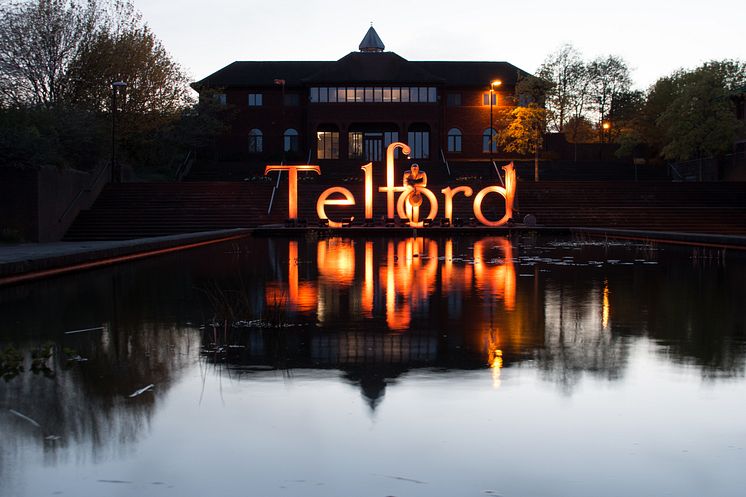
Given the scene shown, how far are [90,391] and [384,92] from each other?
72.2 metres

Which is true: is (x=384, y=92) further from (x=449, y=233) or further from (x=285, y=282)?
(x=285, y=282)

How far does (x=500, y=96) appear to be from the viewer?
80188mm

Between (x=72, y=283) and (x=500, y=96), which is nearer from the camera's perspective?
(x=72, y=283)

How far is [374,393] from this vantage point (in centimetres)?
707

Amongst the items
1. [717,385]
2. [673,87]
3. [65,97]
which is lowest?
[717,385]

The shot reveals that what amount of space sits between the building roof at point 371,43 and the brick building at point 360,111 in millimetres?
3932

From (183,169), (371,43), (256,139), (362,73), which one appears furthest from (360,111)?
(183,169)

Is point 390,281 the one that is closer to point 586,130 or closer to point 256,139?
point 256,139

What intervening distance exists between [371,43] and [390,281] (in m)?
71.6

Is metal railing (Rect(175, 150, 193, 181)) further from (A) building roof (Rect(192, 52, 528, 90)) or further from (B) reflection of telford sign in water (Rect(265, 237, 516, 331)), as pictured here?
(B) reflection of telford sign in water (Rect(265, 237, 516, 331))

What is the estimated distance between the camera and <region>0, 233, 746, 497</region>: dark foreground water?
16.3ft

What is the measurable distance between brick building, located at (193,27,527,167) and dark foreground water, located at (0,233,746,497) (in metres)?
63.6

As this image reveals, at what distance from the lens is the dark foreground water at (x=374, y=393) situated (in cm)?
495

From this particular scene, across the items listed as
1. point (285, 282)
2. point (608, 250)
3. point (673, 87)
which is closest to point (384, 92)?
point (673, 87)
